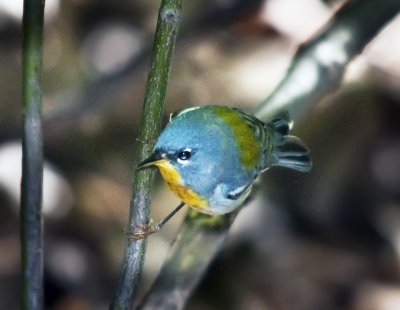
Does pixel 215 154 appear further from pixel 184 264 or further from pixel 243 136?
pixel 184 264

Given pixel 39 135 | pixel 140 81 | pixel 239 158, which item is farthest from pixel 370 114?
pixel 39 135

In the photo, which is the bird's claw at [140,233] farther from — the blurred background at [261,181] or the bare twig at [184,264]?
the blurred background at [261,181]

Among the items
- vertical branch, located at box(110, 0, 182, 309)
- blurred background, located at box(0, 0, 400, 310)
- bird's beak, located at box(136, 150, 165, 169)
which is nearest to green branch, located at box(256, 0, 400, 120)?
bird's beak, located at box(136, 150, 165, 169)

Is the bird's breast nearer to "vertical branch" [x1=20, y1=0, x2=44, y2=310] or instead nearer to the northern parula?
the northern parula

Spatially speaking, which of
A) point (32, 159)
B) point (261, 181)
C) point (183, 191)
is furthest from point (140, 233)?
point (261, 181)

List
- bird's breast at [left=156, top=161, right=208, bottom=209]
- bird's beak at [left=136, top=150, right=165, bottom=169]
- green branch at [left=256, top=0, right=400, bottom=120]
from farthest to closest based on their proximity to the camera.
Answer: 1. green branch at [left=256, top=0, right=400, bottom=120]
2. bird's breast at [left=156, top=161, right=208, bottom=209]
3. bird's beak at [left=136, top=150, right=165, bottom=169]
